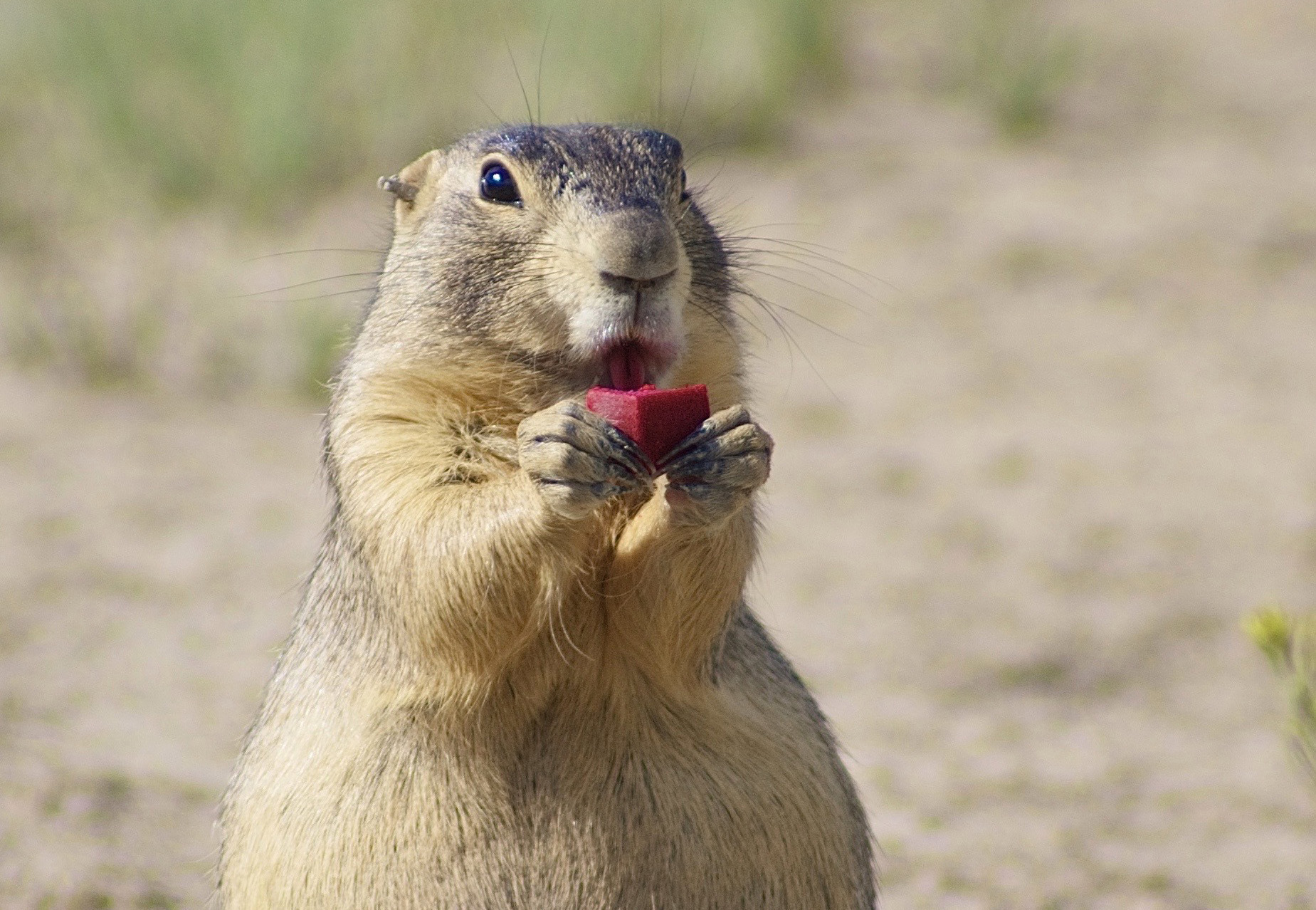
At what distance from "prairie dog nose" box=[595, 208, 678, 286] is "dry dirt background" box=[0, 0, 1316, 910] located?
246cm

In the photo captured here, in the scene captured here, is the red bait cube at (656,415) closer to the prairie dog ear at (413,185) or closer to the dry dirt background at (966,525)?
the prairie dog ear at (413,185)

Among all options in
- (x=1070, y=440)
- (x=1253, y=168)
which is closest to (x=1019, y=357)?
(x=1070, y=440)

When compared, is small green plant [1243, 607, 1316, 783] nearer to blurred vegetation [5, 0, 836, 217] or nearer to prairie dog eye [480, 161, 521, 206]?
prairie dog eye [480, 161, 521, 206]

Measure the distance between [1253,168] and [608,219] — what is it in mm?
7952

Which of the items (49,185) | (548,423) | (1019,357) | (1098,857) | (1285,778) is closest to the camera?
(548,423)

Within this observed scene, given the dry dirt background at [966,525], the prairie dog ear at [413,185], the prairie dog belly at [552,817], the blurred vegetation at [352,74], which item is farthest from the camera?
the blurred vegetation at [352,74]

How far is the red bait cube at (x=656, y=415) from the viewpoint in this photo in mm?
2961

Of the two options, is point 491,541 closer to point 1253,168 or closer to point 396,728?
point 396,728

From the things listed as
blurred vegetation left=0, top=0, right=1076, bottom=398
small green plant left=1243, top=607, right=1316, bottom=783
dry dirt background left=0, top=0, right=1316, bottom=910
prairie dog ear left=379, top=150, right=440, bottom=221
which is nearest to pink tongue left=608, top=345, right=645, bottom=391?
prairie dog ear left=379, top=150, right=440, bottom=221

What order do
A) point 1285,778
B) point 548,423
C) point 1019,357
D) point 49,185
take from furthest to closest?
point 49,185
point 1019,357
point 1285,778
point 548,423

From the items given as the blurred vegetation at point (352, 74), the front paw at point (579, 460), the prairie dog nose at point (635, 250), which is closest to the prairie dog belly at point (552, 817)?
the front paw at point (579, 460)

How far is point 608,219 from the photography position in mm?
3078

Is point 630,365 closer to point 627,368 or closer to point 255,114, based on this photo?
point 627,368

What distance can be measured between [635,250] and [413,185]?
1105 mm
